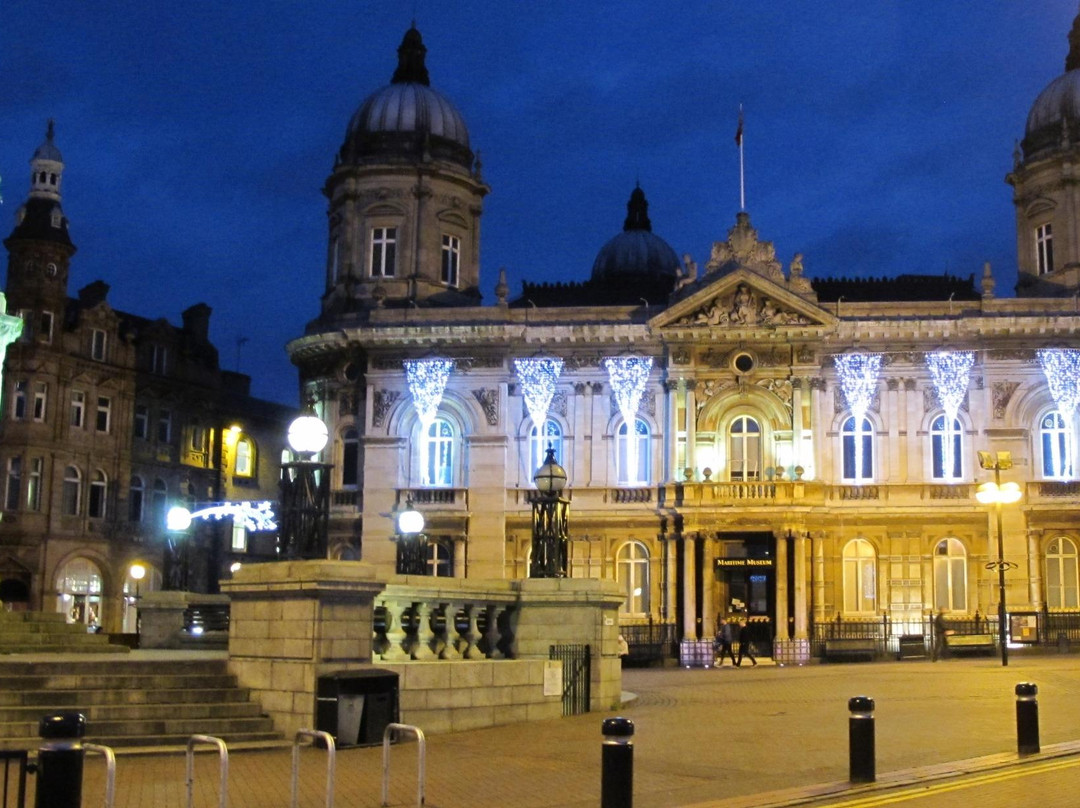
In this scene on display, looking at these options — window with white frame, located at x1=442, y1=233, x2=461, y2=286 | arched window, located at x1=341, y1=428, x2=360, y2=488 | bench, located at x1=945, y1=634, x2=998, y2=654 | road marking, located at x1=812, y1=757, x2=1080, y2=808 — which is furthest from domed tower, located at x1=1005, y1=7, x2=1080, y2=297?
road marking, located at x1=812, y1=757, x2=1080, y2=808

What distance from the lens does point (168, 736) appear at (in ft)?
58.7

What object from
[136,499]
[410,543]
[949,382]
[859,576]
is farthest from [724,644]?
[136,499]

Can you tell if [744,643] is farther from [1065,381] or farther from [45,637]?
[45,637]

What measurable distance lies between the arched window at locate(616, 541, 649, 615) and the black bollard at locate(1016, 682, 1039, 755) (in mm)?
31922

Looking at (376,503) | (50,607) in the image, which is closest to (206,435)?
(50,607)

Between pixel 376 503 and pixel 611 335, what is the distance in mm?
10221

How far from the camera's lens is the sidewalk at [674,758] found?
1448 centimetres

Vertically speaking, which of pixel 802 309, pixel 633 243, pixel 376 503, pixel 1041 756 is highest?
pixel 633 243

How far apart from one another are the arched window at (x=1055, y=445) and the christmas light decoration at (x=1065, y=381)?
3 centimetres

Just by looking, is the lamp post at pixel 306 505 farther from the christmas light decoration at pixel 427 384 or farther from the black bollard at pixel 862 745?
the christmas light decoration at pixel 427 384

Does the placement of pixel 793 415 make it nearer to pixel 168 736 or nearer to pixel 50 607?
pixel 50 607

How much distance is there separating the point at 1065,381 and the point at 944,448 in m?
4.55

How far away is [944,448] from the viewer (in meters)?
49.1

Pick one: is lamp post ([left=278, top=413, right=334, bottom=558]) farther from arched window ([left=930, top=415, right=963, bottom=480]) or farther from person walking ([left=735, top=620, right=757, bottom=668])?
arched window ([left=930, top=415, right=963, bottom=480])
